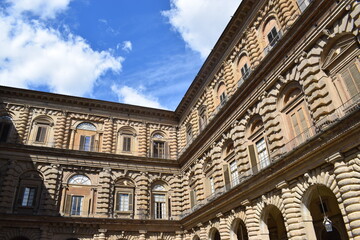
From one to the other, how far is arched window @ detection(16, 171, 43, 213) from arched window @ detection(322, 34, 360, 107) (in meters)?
22.9

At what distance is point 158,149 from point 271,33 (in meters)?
17.0

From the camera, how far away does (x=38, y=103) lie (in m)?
29.2

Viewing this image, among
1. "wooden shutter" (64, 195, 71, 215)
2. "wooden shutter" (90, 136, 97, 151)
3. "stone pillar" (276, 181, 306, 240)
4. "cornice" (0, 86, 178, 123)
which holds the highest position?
"cornice" (0, 86, 178, 123)

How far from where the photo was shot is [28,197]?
2519 centimetres

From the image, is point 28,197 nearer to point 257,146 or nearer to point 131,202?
point 131,202

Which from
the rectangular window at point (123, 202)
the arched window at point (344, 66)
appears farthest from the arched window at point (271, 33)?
the rectangular window at point (123, 202)

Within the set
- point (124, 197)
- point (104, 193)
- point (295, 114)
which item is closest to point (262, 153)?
point (295, 114)

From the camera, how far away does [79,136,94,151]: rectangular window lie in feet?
95.5

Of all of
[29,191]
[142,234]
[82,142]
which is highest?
[82,142]

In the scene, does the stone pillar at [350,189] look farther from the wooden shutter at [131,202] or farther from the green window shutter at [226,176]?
the wooden shutter at [131,202]

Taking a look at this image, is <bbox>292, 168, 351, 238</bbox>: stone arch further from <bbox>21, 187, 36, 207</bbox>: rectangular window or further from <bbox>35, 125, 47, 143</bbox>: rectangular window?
<bbox>35, 125, 47, 143</bbox>: rectangular window

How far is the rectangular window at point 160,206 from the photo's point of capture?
28.5 meters

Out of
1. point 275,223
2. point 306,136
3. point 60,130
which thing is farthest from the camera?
point 60,130

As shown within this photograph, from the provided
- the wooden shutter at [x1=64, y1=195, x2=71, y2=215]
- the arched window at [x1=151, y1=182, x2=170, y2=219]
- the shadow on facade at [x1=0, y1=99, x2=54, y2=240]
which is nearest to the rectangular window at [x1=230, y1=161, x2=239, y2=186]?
the arched window at [x1=151, y1=182, x2=170, y2=219]
